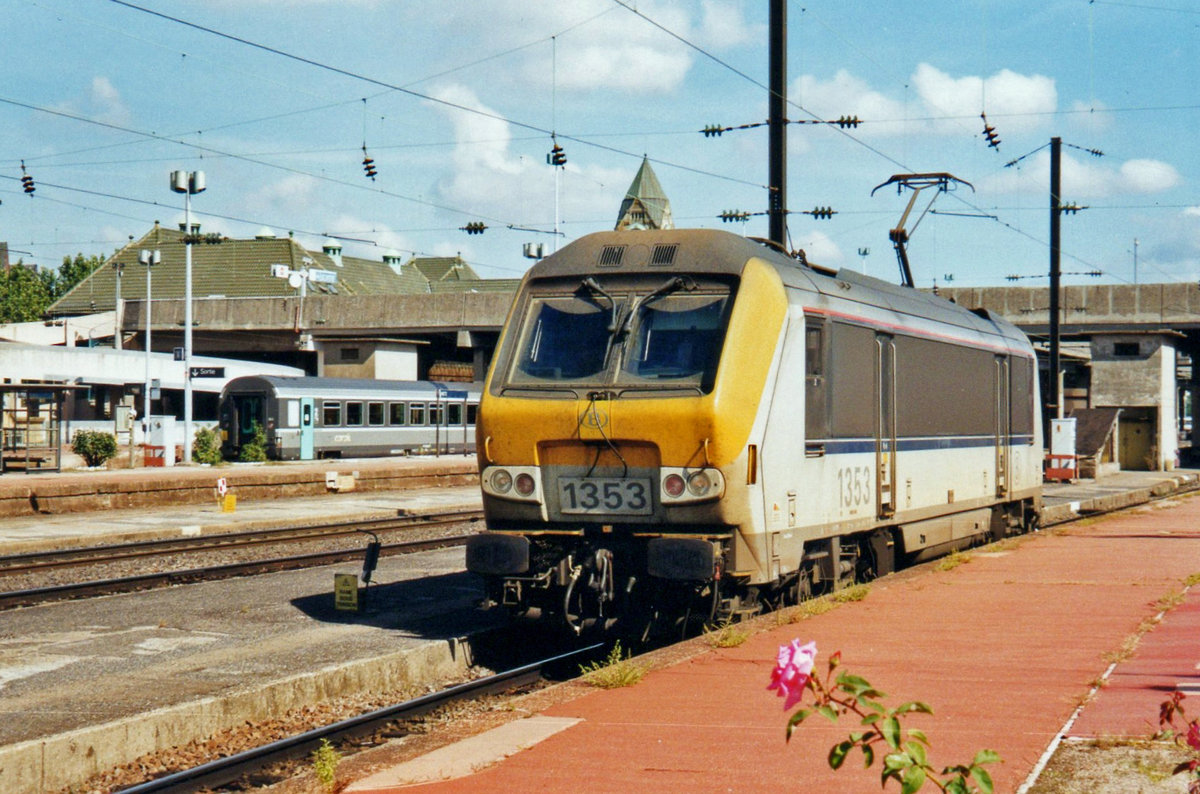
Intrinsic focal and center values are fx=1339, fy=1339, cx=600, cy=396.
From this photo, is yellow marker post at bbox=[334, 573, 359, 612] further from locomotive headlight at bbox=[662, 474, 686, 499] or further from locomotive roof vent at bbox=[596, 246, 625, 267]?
locomotive roof vent at bbox=[596, 246, 625, 267]

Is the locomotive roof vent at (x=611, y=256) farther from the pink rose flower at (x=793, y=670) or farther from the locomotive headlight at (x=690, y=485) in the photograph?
the pink rose flower at (x=793, y=670)

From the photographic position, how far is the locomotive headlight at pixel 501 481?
34.1 feet

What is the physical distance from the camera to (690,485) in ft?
31.9

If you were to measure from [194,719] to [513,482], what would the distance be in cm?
324

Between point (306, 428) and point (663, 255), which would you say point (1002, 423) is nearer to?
point (663, 255)

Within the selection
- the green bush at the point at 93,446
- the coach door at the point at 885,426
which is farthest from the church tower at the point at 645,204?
the coach door at the point at 885,426

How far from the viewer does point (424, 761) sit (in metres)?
6.46

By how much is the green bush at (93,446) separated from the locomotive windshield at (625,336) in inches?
1187

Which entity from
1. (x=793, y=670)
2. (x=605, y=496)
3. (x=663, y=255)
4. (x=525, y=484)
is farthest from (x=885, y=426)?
(x=793, y=670)

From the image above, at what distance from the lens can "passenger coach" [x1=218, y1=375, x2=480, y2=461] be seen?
133ft

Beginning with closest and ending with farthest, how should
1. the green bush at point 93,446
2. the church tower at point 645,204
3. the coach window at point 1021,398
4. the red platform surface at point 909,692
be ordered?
the red platform surface at point 909,692, the coach window at point 1021,398, the green bush at point 93,446, the church tower at point 645,204

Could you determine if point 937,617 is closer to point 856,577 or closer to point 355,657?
point 856,577

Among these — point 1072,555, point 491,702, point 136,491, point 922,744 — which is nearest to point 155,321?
point 136,491

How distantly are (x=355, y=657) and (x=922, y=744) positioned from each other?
7.03 metres
